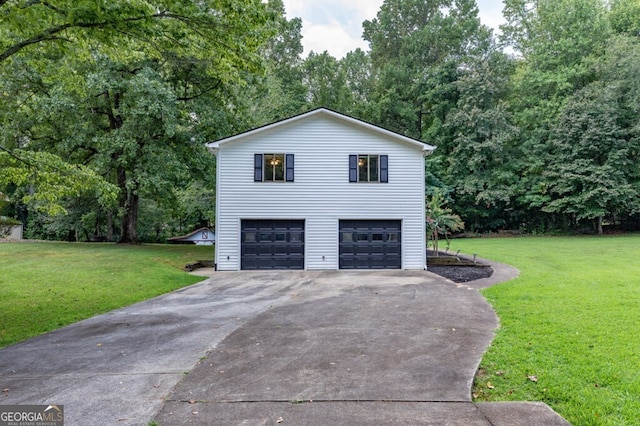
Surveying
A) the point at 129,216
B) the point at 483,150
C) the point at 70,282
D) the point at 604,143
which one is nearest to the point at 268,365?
the point at 70,282

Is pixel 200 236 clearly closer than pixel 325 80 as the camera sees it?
Yes

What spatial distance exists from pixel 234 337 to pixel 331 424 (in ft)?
9.87

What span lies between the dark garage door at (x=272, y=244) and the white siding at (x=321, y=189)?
0.90 feet

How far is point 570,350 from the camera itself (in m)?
4.99

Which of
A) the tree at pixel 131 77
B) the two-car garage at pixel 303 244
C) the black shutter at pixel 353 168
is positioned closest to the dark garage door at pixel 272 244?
the two-car garage at pixel 303 244

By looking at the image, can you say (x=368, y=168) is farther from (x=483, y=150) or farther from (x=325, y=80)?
(x=325, y=80)

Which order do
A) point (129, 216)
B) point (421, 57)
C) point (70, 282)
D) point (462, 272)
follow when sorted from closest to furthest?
point (70, 282) → point (462, 272) → point (129, 216) → point (421, 57)

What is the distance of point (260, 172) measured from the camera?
1509cm

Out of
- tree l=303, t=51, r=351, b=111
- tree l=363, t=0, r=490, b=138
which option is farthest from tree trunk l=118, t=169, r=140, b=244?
tree l=363, t=0, r=490, b=138

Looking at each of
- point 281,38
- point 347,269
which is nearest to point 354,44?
point 281,38

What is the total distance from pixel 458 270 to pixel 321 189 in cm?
606

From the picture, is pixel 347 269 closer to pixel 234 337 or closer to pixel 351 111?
pixel 234 337

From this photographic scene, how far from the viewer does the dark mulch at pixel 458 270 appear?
485 inches

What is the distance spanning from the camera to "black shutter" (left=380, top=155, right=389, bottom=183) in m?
15.2
